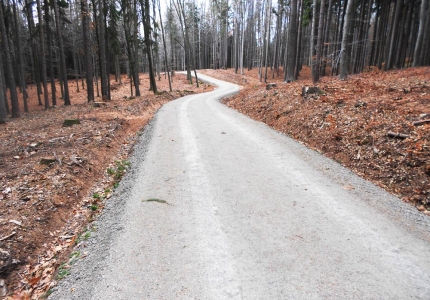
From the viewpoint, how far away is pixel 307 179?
5.62 meters

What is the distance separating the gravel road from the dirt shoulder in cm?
51

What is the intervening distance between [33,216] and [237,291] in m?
3.73

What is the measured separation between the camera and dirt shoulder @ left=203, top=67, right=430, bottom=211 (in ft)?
17.1

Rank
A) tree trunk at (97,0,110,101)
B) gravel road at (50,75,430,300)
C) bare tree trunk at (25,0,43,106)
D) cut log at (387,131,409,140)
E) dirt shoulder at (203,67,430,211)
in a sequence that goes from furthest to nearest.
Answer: bare tree trunk at (25,0,43,106) < tree trunk at (97,0,110,101) < cut log at (387,131,409,140) < dirt shoulder at (203,67,430,211) < gravel road at (50,75,430,300)

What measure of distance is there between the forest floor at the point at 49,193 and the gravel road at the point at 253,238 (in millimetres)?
493

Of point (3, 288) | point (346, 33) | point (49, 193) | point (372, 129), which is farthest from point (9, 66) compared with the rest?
point (372, 129)

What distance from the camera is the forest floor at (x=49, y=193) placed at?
3.55 m

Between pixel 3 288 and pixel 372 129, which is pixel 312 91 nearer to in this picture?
pixel 372 129

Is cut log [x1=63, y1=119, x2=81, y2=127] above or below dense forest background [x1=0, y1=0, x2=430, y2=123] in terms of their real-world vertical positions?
below

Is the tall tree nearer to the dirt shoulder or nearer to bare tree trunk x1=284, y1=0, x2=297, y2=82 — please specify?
the dirt shoulder

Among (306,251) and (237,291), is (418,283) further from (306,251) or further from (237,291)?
(237,291)

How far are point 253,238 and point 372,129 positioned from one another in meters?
5.07

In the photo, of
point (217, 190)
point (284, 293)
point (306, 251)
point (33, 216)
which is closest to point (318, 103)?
point (217, 190)

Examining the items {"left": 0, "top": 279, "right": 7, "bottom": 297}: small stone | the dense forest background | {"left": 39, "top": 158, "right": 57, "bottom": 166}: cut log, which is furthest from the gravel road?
the dense forest background
